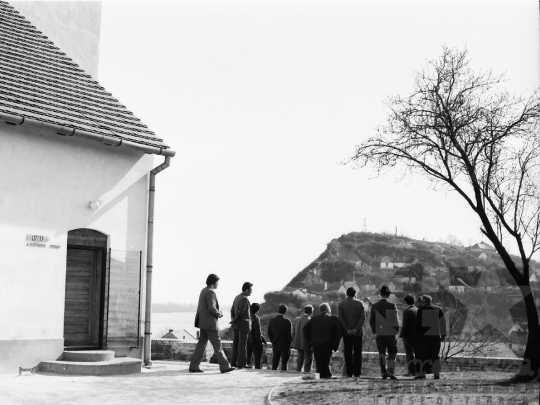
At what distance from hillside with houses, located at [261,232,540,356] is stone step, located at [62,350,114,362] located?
63106mm

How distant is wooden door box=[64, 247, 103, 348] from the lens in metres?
14.4

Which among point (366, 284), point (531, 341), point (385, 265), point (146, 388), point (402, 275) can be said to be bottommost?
point (146, 388)

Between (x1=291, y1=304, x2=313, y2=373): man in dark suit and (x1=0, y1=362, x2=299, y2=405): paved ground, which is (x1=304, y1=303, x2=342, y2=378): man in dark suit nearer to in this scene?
(x1=0, y1=362, x2=299, y2=405): paved ground

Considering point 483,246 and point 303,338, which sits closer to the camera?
point 303,338

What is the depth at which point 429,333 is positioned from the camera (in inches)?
518

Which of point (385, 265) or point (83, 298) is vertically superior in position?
point (385, 265)

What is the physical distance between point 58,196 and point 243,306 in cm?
417

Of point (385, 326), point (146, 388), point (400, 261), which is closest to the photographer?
point (146, 388)

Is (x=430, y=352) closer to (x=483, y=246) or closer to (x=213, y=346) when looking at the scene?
(x=213, y=346)

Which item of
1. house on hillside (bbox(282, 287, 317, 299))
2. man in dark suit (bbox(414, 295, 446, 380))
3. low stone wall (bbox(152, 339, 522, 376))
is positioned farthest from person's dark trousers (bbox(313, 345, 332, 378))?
house on hillside (bbox(282, 287, 317, 299))

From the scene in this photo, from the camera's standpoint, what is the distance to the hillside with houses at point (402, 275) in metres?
81.4

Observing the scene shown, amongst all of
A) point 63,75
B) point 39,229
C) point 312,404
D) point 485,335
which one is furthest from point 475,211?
point 485,335

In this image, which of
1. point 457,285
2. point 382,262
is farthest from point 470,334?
point 382,262

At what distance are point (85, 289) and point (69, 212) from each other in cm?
173
